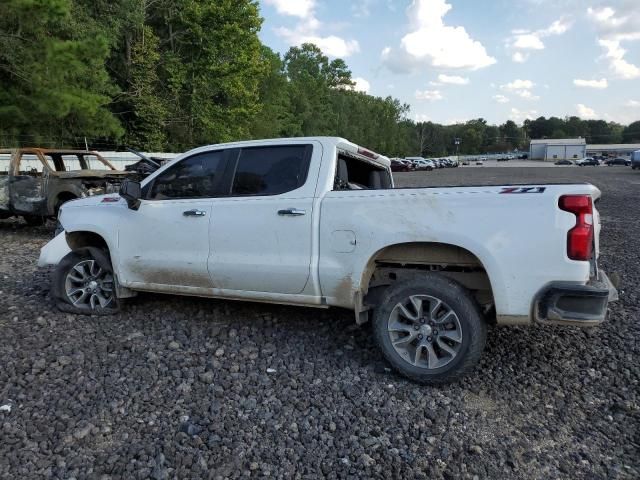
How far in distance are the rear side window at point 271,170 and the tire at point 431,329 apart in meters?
1.24

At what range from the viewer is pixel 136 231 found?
4.71 m

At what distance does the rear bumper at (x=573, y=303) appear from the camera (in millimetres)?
3172

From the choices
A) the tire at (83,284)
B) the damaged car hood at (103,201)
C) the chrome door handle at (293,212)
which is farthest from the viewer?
the tire at (83,284)

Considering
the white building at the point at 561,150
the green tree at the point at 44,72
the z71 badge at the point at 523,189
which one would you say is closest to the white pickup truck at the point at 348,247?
the z71 badge at the point at 523,189

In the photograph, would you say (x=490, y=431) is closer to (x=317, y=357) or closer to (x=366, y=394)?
(x=366, y=394)

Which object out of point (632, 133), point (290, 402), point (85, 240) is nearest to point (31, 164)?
point (85, 240)

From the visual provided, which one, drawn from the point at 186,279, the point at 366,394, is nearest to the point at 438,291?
the point at 366,394

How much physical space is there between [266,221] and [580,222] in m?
2.30

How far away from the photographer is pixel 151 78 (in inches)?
1184

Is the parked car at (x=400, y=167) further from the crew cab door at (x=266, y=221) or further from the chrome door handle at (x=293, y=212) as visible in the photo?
the chrome door handle at (x=293, y=212)

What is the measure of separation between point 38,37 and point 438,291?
17.7m

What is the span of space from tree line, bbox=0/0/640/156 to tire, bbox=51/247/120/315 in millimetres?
11398

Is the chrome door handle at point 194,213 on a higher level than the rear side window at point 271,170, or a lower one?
lower

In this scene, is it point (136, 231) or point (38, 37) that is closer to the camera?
point (136, 231)
